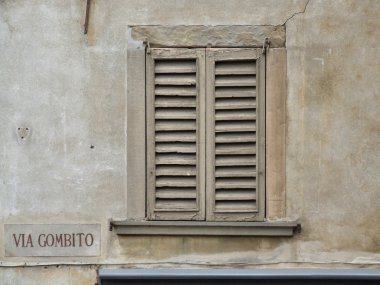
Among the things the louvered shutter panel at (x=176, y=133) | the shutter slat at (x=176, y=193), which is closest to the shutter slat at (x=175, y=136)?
the louvered shutter panel at (x=176, y=133)

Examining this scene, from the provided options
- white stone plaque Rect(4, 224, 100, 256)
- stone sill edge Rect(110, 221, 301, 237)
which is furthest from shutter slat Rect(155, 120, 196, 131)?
white stone plaque Rect(4, 224, 100, 256)

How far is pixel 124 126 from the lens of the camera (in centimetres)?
548

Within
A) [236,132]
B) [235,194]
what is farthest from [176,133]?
[235,194]

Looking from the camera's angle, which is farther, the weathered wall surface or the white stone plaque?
the white stone plaque

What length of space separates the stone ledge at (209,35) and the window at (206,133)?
70 mm

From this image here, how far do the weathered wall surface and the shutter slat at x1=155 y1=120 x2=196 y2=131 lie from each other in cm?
33

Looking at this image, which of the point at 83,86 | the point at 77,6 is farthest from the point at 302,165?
the point at 77,6

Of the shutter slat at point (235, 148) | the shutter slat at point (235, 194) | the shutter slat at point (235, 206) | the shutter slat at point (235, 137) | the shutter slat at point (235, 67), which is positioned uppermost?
the shutter slat at point (235, 67)

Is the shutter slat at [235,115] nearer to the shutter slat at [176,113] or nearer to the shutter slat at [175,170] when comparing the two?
the shutter slat at [176,113]

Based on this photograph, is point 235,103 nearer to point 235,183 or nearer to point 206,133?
point 206,133

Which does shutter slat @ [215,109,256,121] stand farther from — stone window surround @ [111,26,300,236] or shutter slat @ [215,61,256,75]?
shutter slat @ [215,61,256,75]

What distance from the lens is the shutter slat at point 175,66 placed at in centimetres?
547

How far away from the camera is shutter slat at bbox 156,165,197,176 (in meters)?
5.49

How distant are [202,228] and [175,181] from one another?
0.48 meters
